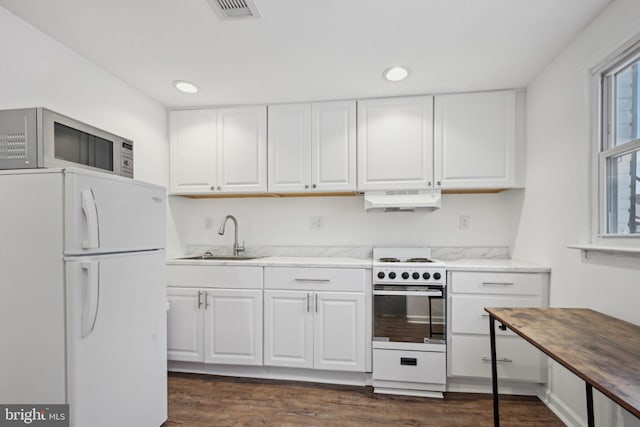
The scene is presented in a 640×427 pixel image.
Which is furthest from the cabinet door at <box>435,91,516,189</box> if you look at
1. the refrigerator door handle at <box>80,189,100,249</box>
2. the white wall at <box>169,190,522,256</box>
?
the refrigerator door handle at <box>80,189,100,249</box>

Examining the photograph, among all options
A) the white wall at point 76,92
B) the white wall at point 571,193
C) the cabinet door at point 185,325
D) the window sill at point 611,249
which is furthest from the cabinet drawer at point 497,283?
the white wall at point 76,92

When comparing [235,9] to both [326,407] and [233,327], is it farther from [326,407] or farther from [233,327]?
[326,407]

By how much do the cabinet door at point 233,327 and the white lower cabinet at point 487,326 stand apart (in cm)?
150

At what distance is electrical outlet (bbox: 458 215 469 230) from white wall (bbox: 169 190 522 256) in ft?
0.09

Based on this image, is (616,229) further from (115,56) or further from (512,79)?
(115,56)

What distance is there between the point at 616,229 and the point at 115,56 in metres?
3.14

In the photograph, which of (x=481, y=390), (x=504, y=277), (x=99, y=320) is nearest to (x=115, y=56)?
(x=99, y=320)

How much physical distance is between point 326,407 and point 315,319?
593 millimetres

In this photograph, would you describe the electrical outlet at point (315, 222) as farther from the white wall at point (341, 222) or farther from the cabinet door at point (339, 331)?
the cabinet door at point (339, 331)

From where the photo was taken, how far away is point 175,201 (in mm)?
3070

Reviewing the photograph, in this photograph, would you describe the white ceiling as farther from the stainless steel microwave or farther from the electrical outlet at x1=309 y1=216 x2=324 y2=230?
the electrical outlet at x1=309 y1=216 x2=324 y2=230

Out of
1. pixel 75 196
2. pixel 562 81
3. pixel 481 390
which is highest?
pixel 562 81

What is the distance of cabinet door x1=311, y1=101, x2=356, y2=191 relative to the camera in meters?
2.70

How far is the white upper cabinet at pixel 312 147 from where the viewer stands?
271 cm
